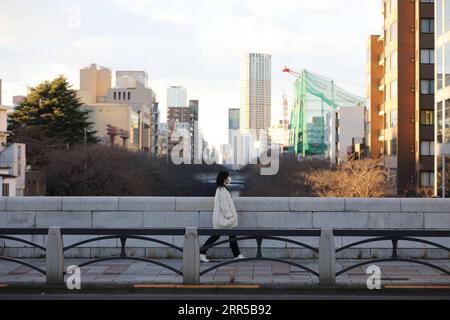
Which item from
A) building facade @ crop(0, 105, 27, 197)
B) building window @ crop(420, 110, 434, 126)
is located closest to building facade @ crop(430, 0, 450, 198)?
building window @ crop(420, 110, 434, 126)

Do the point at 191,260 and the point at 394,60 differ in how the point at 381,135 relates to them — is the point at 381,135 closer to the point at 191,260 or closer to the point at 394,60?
the point at 394,60

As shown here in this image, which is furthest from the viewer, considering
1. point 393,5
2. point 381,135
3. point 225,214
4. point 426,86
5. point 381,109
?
point 381,135

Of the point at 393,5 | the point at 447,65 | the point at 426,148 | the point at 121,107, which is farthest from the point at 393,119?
the point at 121,107

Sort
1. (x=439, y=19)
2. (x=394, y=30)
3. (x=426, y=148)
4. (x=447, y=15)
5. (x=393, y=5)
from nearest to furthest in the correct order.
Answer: (x=447, y=15)
(x=439, y=19)
(x=426, y=148)
(x=394, y=30)
(x=393, y=5)

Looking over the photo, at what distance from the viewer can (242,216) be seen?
13633mm

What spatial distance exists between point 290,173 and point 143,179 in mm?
16964

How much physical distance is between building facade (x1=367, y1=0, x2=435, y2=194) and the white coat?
53047mm

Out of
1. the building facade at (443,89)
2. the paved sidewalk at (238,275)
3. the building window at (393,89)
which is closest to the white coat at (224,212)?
the paved sidewalk at (238,275)

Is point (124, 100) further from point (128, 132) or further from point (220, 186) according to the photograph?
point (220, 186)

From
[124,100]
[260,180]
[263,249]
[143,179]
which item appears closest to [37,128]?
[143,179]

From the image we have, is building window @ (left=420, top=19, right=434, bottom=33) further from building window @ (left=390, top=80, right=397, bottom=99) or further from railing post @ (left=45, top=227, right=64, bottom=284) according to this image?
railing post @ (left=45, top=227, right=64, bottom=284)

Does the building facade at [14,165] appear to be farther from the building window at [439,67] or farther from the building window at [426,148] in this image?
the building window at [426,148]

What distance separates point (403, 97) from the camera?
2665 inches

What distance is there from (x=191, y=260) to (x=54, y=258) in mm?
2251
